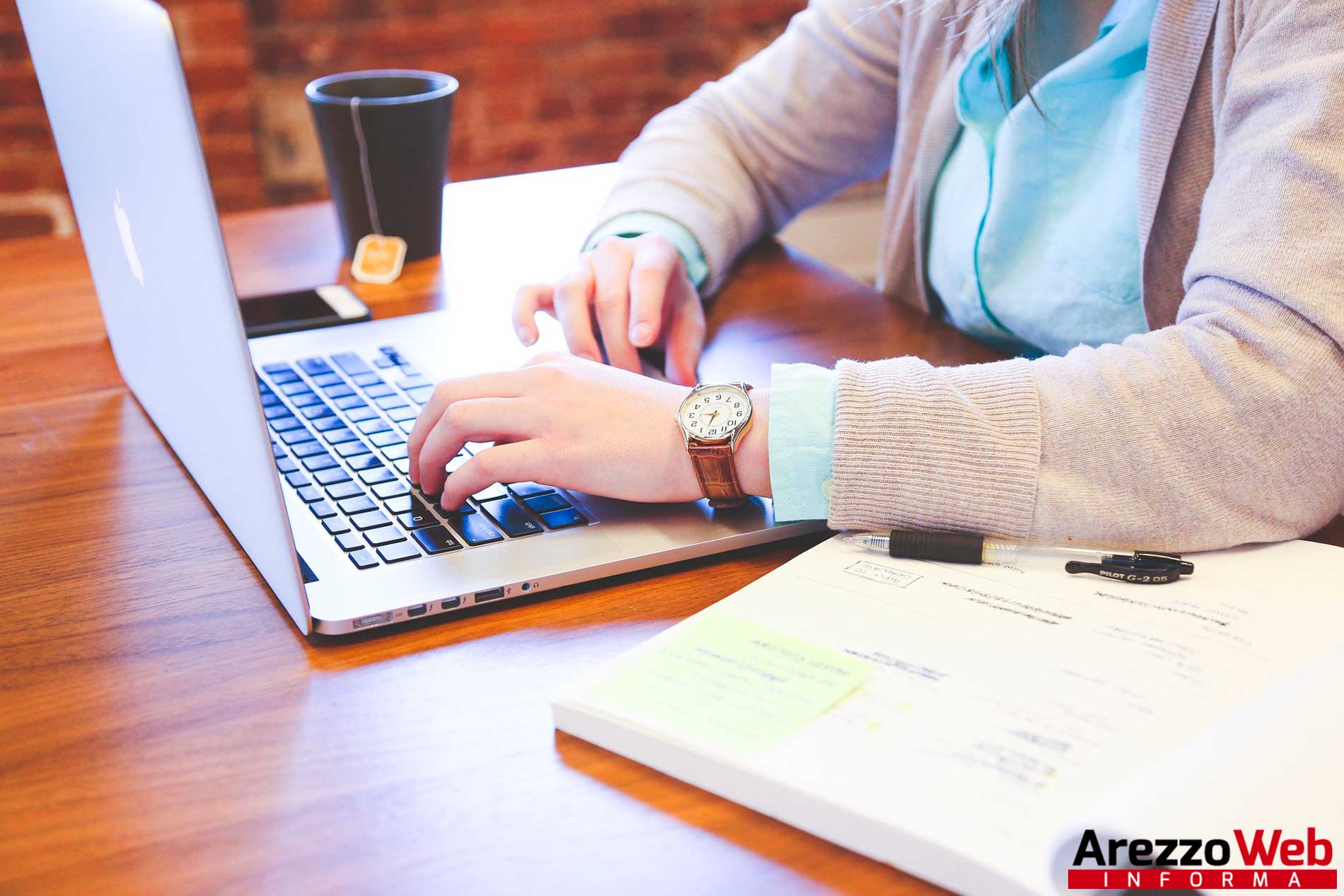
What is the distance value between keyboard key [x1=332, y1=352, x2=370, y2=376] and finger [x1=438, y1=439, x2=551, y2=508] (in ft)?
0.81

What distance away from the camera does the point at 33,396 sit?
2.85 feet

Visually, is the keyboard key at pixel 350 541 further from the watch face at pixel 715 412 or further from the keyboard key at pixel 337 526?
the watch face at pixel 715 412

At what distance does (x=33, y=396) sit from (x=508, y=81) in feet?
5.31

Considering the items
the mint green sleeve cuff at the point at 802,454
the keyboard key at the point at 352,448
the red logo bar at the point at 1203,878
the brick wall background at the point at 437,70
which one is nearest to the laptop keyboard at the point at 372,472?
the keyboard key at the point at 352,448

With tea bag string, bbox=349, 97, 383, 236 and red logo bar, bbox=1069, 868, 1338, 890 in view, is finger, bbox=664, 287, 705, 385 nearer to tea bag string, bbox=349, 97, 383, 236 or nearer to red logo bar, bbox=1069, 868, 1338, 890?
tea bag string, bbox=349, 97, 383, 236

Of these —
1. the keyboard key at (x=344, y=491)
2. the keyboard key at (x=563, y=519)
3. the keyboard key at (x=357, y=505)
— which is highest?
the keyboard key at (x=344, y=491)

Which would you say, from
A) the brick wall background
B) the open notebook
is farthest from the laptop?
the brick wall background

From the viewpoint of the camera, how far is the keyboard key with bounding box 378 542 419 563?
1.98ft

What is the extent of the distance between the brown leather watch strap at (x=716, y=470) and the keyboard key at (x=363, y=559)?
0.58 ft

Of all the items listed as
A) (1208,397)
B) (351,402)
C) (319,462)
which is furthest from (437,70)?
(1208,397)

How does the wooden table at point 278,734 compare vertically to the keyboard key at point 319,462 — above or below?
below

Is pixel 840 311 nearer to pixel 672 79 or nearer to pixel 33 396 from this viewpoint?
pixel 33 396

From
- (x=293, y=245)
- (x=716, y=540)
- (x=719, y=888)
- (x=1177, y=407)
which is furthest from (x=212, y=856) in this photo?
(x=293, y=245)

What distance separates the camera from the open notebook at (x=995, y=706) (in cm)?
40
